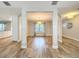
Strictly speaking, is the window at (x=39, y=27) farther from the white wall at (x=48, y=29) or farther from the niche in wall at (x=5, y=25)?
the niche in wall at (x=5, y=25)

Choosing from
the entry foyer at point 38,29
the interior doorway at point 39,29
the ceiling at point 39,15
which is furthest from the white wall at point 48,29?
the ceiling at point 39,15

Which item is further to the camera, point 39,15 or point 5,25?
point 5,25

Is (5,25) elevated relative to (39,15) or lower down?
lower down

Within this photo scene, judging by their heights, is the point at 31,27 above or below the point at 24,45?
above

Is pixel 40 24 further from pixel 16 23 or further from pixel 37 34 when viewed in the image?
pixel 16 23

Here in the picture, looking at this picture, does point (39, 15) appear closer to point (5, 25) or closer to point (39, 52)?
point (39, 52)

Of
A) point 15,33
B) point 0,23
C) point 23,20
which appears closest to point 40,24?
point 0,23

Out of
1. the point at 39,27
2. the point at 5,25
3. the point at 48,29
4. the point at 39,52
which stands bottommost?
the point at 39,52

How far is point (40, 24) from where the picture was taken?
1811 cm

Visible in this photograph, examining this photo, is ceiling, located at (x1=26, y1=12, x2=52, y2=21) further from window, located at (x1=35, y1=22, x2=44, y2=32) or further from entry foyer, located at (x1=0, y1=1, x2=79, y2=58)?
window, located at (x1=35, y1=22, x2=44, y2=32)

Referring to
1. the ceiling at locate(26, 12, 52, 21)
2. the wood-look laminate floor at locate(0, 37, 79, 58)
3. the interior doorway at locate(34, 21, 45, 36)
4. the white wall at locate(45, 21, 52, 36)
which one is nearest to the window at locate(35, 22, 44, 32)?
the interior doorway at locate(34, 21, 45, 36)

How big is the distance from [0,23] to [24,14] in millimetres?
8054

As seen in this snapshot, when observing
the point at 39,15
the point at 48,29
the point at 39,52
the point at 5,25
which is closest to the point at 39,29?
the point at 48,29

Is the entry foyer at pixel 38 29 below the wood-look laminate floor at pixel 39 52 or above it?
above
